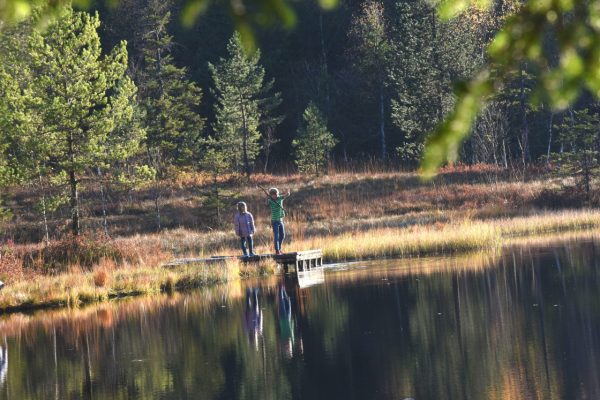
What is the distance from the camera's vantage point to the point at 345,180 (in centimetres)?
5428

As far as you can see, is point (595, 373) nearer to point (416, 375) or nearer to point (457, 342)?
point (416, 375)

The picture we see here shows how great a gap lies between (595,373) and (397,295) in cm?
942

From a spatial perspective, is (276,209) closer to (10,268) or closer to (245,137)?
(10,268)

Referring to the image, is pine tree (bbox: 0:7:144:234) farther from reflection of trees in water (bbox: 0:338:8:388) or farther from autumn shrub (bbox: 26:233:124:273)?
reflection of trees in water (bbox: 0:338:8:388)

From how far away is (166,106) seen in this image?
55.4 m

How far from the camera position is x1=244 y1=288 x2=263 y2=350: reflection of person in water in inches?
755

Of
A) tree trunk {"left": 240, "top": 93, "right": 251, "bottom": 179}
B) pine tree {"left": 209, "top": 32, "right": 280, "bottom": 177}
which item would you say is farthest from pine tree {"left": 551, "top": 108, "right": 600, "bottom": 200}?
tree trunk {"left": 240, "top": 93, "right": 251, "bottom": 179}

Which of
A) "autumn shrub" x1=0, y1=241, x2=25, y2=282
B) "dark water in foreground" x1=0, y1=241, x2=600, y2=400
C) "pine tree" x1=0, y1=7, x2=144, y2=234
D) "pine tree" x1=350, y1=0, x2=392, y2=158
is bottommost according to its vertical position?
"dark water in foreground" x1=0, y1=241, x2=600, y2=400

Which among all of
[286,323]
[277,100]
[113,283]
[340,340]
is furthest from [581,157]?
[340,340]

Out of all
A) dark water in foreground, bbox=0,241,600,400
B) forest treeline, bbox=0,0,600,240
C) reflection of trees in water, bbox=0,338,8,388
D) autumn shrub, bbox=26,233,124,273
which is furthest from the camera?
forest treeline, bbox=0,0,600,240

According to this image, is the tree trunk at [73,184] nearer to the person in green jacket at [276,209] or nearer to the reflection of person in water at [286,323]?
the person in green jacket at [276,209]

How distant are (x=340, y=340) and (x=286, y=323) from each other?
2556 mm

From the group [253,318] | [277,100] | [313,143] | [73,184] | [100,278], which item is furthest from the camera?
[277,100]

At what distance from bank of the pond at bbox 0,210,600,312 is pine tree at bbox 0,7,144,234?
5487 mm
